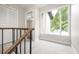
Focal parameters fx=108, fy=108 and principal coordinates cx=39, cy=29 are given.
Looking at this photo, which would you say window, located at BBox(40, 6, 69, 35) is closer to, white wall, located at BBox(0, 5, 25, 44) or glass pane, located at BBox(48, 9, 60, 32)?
glass pane, located at BBox(48, 9, 60, 32)

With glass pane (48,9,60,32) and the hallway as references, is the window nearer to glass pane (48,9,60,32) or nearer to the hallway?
glass pane (48,9,60,32)

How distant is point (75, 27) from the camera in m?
1.70

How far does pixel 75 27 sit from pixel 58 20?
0.29 metres

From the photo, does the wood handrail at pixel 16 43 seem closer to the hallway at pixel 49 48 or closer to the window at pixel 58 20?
the hallway at pixel 49 48

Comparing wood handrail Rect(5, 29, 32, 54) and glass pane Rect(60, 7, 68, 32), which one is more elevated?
glass pane Rect(60, 7, 68, 32)

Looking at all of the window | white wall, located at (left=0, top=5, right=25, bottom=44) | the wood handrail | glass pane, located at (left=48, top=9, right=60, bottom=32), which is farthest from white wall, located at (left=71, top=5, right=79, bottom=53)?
white wall, located at (left=0, top=5, right=25, bottom=44)

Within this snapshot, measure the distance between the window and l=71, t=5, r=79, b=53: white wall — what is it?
0.28 feet

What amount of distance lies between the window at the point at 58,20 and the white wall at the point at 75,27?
8 cm

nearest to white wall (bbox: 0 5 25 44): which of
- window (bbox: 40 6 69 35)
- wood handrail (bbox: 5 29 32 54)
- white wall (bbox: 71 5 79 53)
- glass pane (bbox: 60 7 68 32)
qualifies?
wood handrail (bbox: 5 29 32 54)

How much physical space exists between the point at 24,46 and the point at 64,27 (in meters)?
0.76

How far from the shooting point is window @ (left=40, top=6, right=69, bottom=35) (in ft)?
5.58

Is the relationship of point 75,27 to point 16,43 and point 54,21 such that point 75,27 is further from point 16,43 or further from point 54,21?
point 16,43
